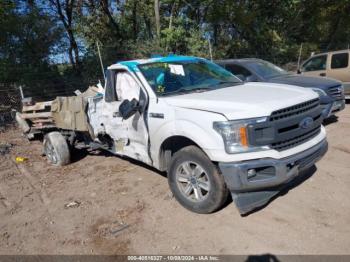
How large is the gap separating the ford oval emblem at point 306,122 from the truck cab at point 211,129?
0.5 inches

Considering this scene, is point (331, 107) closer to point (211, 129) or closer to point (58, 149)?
point (211, 129)

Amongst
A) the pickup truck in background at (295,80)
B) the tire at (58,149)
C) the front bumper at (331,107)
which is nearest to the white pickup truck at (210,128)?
the tire at (58,149)

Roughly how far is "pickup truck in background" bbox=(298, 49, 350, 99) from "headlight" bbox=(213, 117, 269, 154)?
772 centimetres

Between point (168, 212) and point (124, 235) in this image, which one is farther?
point (168, 212)

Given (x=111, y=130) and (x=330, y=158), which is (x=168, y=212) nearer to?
(x=111, y=130)

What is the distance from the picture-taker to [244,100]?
3.91 meters

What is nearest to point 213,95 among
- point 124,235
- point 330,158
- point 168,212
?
point 168,212

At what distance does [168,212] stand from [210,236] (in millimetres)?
807

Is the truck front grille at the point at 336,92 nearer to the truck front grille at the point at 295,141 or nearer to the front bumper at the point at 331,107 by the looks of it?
the front bumper at the point at 331,107

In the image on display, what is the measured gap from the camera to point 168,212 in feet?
14.6

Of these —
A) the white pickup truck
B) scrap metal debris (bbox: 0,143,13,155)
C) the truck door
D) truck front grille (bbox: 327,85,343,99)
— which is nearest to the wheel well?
the white pickup truck

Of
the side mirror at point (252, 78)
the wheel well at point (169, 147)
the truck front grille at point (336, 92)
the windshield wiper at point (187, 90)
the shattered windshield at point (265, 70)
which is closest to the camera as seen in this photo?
the wheel well at point (169, 147)

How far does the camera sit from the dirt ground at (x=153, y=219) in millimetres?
3645

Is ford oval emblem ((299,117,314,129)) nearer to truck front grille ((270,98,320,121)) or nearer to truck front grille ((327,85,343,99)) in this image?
truck front grille ((270,98,320,121))
